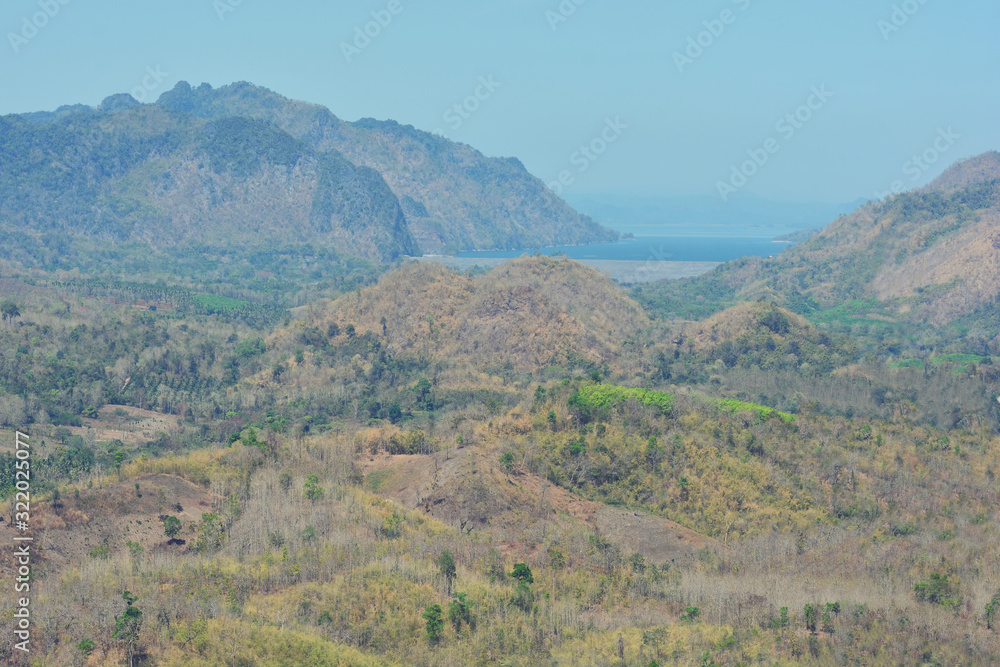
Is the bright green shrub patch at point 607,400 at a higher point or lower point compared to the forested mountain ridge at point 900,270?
lower

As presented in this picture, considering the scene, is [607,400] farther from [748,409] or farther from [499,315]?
[499,315]

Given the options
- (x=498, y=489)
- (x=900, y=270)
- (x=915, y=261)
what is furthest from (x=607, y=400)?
(x=900, y=270)

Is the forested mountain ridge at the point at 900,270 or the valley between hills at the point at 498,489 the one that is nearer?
the valley between hills at the point at 498,489

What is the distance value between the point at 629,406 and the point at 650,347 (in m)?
43.0

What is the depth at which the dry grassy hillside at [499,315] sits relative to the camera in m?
103

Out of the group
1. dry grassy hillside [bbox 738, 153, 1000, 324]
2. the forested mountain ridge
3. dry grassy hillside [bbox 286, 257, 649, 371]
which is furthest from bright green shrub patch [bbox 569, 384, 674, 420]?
dry grassy hillside [bbox 738, 153, 1000, 324]

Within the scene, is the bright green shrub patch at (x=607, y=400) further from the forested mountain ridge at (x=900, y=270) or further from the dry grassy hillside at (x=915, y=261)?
the dry grassy hillside at (x=915, y=261)

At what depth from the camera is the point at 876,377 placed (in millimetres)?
91000

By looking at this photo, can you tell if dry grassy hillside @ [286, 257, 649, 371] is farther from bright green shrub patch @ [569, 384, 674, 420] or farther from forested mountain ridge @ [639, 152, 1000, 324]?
forested mountain ridge @ [639, 152, 1000, 324]

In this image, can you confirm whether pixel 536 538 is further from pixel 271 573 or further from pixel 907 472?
pixel 907 472

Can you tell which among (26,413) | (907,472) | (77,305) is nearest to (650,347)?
(907,472)

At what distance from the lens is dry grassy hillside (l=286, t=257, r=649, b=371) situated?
337ft

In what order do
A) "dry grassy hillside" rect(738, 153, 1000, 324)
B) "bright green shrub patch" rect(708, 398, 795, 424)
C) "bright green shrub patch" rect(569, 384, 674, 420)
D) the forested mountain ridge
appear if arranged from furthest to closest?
the forested mountain ridge < "dry grassy hillside" rect(738, 153, 1000, 324) < "bright green shrub patch" rect(708, 398, 795, 424) < "bright green shrub patch" rect(569, 384, 674, 420)

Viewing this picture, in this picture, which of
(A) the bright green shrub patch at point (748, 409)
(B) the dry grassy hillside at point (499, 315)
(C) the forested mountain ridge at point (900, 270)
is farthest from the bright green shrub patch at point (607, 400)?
(C) the forested mountain ridge at point (900, 270)
